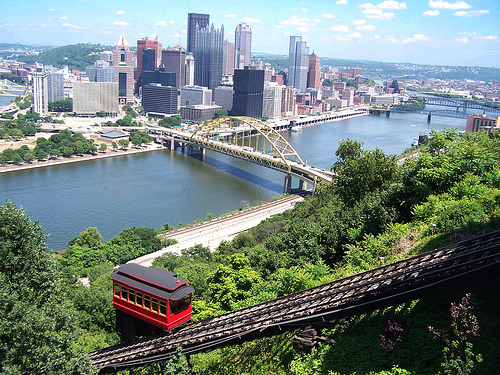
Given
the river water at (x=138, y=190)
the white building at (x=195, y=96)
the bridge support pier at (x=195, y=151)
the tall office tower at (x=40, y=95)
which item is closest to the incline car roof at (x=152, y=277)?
the river water at (x=138, y=190)

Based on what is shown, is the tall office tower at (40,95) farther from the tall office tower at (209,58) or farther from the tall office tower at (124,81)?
the tall office tower at (209,58)

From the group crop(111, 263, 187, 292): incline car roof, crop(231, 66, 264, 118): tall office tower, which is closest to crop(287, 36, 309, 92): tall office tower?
crop(231, 66, 264, 118): tall office tower

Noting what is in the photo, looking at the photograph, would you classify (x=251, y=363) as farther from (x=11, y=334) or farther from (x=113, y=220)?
(x=113, y=220)

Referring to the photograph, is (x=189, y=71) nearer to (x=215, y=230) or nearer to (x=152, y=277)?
(x=215, y=230)

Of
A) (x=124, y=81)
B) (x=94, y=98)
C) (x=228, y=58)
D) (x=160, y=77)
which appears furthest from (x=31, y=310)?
(x=228, y=58)

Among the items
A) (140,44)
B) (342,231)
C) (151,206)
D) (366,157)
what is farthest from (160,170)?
(140,44)

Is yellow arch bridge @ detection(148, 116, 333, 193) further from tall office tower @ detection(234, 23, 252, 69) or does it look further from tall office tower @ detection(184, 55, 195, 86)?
tall office tower @ detection(234, 23, 252, 69)
